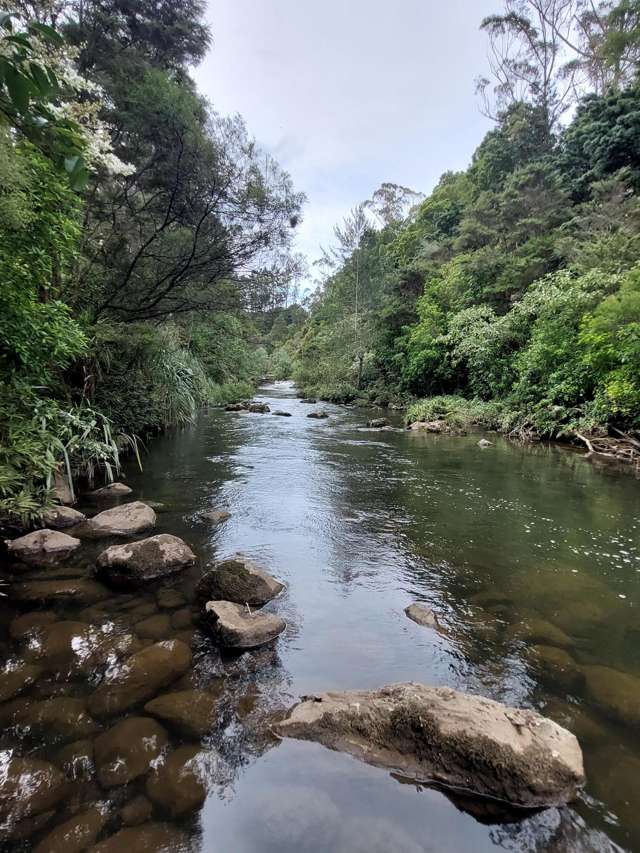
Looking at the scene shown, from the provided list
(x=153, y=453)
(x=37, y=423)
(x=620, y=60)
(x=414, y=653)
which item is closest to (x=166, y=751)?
(x=414, y=653)

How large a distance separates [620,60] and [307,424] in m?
28.9

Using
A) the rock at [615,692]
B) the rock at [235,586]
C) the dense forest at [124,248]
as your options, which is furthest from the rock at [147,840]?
the dense forest at [124,248]

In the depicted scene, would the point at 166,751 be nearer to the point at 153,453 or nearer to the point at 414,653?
the point at 414,653

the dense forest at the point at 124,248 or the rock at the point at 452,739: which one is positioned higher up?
the dense forest at the point at 124,248

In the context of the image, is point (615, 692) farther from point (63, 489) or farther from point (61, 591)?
point (63, 489)

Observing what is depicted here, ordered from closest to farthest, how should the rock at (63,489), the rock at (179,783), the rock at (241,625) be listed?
1. the rock at (179,783)
2. the rock at (241,625)
3. the rock at (63,489)

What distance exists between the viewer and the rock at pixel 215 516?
592 centimetres

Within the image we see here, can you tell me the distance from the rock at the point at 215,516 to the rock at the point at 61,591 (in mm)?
1925

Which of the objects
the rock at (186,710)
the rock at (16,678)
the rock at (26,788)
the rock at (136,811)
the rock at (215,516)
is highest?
the rock at (26,788)

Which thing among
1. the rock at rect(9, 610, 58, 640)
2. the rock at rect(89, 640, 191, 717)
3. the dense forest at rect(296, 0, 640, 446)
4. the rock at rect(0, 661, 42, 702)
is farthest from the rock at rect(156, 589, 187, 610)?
the dense forest at rect(296, 0, 640, 446)

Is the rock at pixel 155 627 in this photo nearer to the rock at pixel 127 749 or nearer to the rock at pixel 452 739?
the rock at pixel 127 749

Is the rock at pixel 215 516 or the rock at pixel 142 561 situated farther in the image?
the rock at pixel 215 516

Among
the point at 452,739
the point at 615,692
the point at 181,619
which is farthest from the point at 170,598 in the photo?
the point at 615,692

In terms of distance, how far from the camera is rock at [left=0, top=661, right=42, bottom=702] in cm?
272
